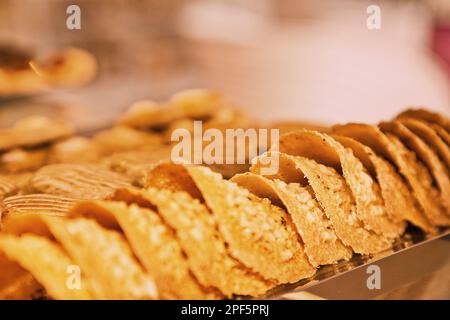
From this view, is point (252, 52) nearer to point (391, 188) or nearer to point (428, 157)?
point (428, 157)

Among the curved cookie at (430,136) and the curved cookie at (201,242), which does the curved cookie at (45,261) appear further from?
the curved cookie at (430,136)

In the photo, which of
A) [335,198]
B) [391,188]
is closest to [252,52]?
[391,188]

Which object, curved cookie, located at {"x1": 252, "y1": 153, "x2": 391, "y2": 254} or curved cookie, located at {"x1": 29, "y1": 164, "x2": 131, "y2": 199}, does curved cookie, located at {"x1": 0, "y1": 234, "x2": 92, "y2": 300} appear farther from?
curved cookie, located at {"x1": 252, "y1": 153, "x2": 391, "y2": 254}

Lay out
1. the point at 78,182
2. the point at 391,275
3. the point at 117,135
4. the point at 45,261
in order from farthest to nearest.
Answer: the point at 117,135 < the point at 78,182 < the point at 391,275 < the point at 45,261

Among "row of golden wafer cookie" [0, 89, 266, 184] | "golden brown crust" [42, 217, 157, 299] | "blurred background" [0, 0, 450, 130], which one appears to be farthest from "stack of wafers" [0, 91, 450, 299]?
"blurred background" [0, 0, 450, 130]

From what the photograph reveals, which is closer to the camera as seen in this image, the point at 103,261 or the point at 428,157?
the point at 103,261

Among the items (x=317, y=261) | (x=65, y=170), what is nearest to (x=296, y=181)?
(x=317, y=261)
